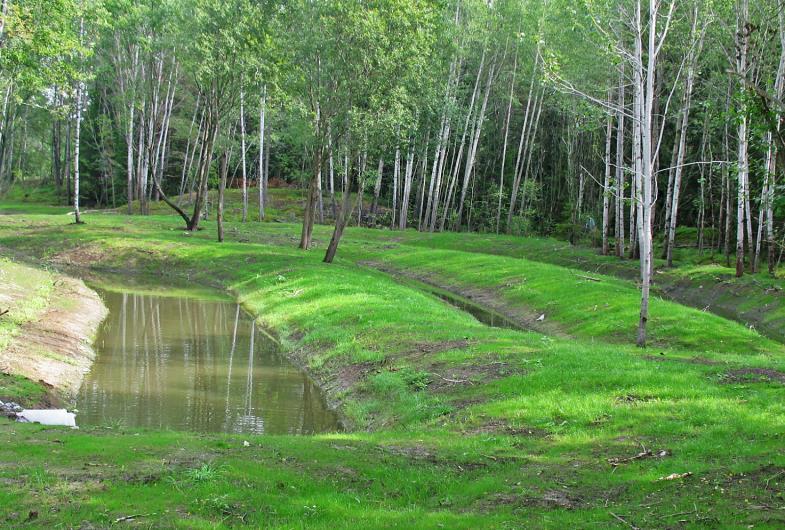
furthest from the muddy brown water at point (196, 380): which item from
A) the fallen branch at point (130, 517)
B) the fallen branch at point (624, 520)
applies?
the fallen branch at point (624, 520)

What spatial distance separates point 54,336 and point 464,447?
14908 mm

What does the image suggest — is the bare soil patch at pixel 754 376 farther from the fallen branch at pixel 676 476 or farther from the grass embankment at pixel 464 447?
the fallen branch at pixel 676 476

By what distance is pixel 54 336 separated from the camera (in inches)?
870

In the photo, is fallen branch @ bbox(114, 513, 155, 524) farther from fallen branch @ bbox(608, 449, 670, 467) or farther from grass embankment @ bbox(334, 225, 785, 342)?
grass embankment @ bbox(334, 225, 785, 342)

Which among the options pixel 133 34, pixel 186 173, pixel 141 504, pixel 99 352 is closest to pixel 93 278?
pixel 99 352

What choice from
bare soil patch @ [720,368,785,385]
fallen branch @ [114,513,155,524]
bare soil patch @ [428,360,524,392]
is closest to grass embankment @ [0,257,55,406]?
fallen branch @ [114,513,155,524]

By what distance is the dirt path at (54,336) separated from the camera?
18172mm

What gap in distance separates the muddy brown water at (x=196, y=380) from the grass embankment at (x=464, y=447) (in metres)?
1.10

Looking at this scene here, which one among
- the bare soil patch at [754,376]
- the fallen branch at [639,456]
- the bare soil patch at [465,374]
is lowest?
the bare soil patch at [465,374]

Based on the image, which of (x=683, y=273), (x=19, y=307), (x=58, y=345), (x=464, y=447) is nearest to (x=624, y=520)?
(x=464, y=447)

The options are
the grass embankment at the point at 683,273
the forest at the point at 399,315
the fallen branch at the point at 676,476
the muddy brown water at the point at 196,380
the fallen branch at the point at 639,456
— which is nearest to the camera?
the forest at the point at 399,315

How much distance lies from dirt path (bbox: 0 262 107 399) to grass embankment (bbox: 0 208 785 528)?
20.6 feet

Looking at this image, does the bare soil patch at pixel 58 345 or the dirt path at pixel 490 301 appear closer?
the bare soil patch at pixel 58 345

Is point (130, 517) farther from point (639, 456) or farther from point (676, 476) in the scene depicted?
point (639, 456)
